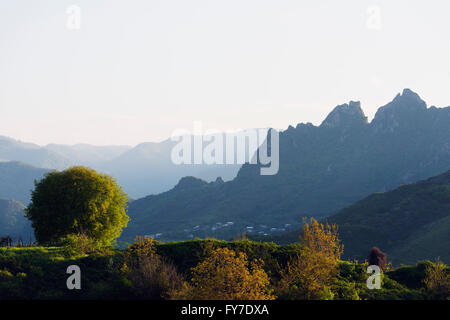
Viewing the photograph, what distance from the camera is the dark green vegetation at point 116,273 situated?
17.0 m

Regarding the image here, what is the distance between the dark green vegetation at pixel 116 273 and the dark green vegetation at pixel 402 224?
54001 mm

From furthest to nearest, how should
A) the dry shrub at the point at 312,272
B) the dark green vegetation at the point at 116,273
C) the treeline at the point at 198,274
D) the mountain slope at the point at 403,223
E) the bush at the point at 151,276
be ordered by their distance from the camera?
the mountain slope at the point at 403,223 < the dark green vegetation at the point at 116,273 < the bush at the point at 151,276 < the dry shrub at the point at 312,272 < the treeline at the point at 198,274

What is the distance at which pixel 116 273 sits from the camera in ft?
59.6

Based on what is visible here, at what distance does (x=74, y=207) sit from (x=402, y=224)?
8715 cm

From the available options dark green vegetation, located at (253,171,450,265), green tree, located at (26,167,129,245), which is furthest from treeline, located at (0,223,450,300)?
dark green vegetation, located at (253,171,450,265)

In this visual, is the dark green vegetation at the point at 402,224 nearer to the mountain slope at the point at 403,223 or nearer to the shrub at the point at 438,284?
Result: the mountain slope at the point at 403,223

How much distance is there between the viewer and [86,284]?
58.0ft

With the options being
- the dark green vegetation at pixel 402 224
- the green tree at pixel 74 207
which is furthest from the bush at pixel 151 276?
the dark green vegetation at pixel 402 224

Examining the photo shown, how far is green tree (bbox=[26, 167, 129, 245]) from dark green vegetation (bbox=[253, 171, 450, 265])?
55350 mm

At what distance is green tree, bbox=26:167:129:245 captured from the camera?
29.3 m

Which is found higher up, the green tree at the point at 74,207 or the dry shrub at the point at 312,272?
the green tree at the point at 74,207

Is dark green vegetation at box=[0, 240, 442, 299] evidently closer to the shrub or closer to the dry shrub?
the shrub
